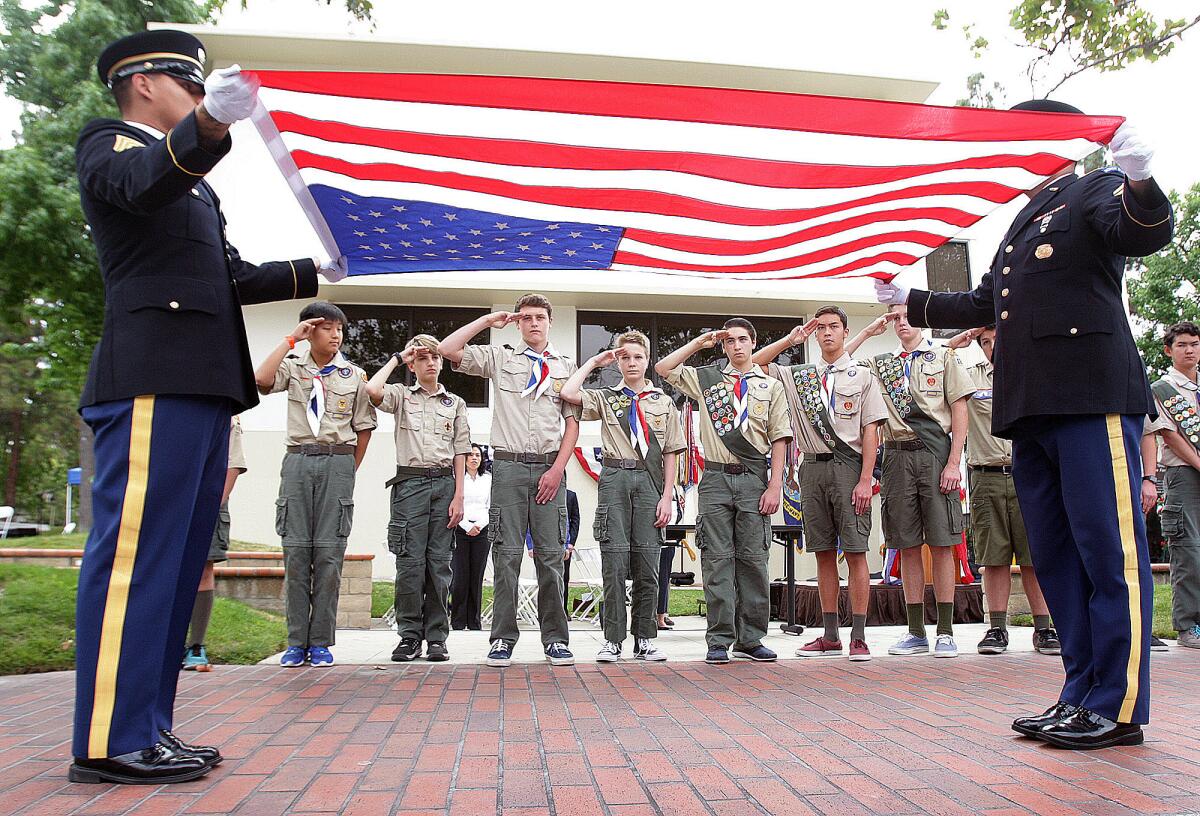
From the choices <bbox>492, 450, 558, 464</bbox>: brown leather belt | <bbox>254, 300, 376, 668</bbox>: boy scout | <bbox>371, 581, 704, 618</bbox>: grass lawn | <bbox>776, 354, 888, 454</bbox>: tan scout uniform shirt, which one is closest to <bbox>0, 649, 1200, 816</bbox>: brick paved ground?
<bbox>254, 300, 376, 668</bbox>: boy scout

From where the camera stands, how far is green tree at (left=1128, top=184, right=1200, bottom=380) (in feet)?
73.0

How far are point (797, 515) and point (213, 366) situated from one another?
8626mm

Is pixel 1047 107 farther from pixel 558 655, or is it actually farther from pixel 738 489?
pixel 558 655

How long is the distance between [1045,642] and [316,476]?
4.71m

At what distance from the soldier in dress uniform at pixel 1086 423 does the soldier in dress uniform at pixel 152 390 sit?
272 cm

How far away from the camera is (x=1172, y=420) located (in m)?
6.08

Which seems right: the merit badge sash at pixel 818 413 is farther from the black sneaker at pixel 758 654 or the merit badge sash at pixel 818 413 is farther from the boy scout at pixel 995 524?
the black sneaker at pixel 758 654

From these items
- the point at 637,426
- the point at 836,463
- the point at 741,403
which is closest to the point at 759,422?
the point at 741,403

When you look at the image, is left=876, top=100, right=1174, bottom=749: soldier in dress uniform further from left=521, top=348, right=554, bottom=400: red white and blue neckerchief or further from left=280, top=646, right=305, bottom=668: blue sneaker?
left=280, top=646, right=305, bottom=668: blue sneaker

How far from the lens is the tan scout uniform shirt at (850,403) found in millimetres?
5793

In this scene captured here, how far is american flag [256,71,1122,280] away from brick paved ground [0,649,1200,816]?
2.44 metres

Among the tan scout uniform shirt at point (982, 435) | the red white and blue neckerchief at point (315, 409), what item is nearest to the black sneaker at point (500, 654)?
the red white and blue neckerchief at point (315, 409)

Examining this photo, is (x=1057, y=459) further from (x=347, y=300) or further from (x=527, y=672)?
(x=347, y=300)

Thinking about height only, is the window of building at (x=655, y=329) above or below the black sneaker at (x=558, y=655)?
above
